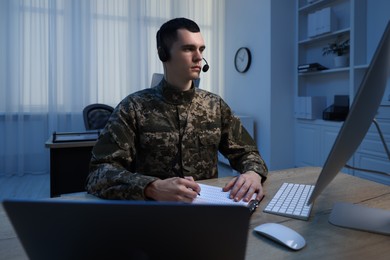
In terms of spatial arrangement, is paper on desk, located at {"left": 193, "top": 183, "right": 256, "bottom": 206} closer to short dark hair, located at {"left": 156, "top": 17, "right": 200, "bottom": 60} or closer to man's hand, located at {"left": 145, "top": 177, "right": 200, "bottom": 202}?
man's hand, located at {"left": 145, "top": 177, "right": 200, "bottom": 202}

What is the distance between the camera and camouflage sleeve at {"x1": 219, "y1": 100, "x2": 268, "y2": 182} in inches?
50.9


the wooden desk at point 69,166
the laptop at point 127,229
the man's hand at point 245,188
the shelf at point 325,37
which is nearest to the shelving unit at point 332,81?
the shelf at point 325,37

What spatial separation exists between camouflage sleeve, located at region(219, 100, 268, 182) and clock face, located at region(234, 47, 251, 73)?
309cm

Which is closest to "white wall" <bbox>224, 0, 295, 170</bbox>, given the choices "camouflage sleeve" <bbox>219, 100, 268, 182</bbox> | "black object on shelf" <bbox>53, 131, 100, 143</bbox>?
"black object on shelf" <bbox>53, 131, 100, 143</bbox>

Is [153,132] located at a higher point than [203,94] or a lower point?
lower

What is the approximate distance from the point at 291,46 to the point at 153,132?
10.5 ft

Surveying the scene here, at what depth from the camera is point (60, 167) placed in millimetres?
2248

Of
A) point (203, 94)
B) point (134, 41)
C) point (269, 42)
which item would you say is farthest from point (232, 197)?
point (134, 41)

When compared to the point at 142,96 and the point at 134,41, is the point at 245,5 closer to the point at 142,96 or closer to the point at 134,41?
the point at 134,41

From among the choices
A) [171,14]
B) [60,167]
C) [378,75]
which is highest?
[171,14]

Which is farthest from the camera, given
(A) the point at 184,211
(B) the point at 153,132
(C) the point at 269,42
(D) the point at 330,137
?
(C) the point at 269,42

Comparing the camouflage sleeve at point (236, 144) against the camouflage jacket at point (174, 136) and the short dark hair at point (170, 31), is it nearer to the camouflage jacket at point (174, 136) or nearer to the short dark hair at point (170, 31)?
the camouflage jacket at point (174, 136)

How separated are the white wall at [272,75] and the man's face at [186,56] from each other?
2757 mm

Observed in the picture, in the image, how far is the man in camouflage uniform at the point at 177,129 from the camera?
1191mm
